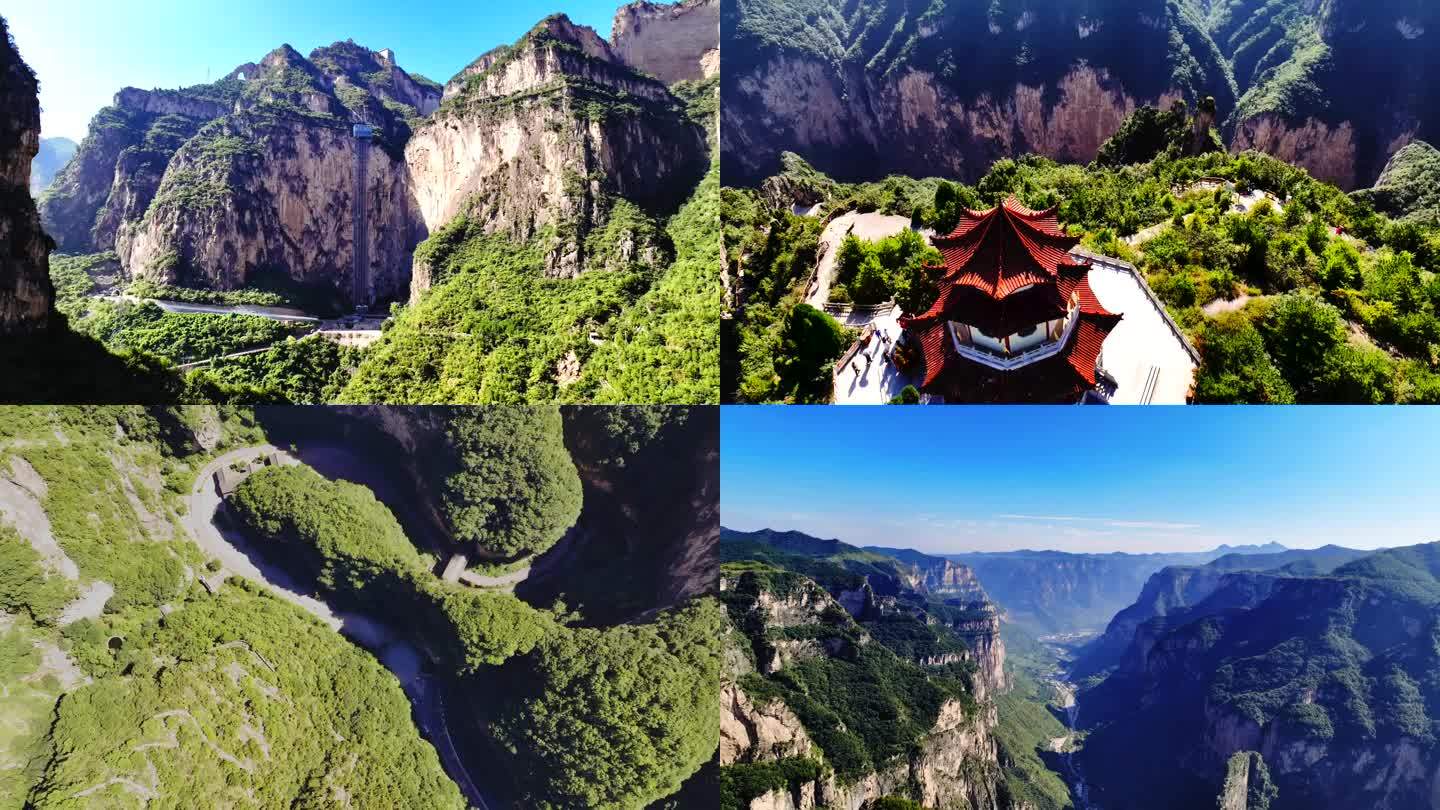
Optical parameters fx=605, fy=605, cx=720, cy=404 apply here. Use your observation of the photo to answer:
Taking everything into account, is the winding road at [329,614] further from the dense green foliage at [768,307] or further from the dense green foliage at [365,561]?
the dense green foliage at [768,307]

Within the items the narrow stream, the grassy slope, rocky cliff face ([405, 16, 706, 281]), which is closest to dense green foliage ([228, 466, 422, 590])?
the grassy slope

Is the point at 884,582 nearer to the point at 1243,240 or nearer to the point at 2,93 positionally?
the point at 1243,240

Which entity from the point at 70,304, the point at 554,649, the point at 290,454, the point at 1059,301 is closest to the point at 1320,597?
the point at 1059,301

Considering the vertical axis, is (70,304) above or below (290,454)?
above

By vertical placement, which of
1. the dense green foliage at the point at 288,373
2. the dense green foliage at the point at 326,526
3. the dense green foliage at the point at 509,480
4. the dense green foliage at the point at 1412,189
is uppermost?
the dense green foliage at the point at 1412,189

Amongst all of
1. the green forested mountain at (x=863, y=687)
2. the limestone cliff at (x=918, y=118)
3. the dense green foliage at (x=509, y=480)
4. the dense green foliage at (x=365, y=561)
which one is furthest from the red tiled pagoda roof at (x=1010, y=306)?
the limestone cliff at (x=918, y=118)

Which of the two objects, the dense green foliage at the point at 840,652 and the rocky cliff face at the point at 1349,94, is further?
the rocky cliff face at the point at 1349,94

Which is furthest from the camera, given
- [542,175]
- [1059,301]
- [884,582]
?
[542,175]
